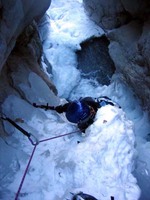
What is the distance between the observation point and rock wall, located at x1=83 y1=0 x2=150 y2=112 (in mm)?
7164

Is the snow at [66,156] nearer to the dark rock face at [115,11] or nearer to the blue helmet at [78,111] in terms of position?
the blue helmet at [78,111]

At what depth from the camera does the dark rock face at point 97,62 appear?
29.9ft

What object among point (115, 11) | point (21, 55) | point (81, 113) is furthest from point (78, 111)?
point (115, 11)

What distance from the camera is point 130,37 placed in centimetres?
777

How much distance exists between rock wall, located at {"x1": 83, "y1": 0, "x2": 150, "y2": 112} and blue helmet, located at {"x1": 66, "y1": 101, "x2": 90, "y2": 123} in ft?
10.5

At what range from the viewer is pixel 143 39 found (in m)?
6.86

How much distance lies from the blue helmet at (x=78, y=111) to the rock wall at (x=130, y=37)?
10.5ft

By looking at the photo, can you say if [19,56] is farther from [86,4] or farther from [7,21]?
[86,4]

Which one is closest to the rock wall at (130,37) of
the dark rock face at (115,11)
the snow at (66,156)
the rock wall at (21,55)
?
the dark rock face at (115,11)

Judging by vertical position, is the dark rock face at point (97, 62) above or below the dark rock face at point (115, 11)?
below

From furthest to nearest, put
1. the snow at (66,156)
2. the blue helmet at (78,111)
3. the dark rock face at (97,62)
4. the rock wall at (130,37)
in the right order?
the dark rock face at (97,62) → the rock wall at (130,37) → the blue helmet at (78,111) → the snow at (66,156)

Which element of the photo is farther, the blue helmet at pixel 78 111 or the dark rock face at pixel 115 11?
the dark rock face at pixel 115 11

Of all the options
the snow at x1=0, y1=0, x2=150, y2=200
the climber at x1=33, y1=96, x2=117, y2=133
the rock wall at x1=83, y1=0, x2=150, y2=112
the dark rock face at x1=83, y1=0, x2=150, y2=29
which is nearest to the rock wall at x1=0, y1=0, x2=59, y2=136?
the snow at x1=0, y1=0, x2=150, y2=200

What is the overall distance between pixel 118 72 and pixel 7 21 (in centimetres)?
550
